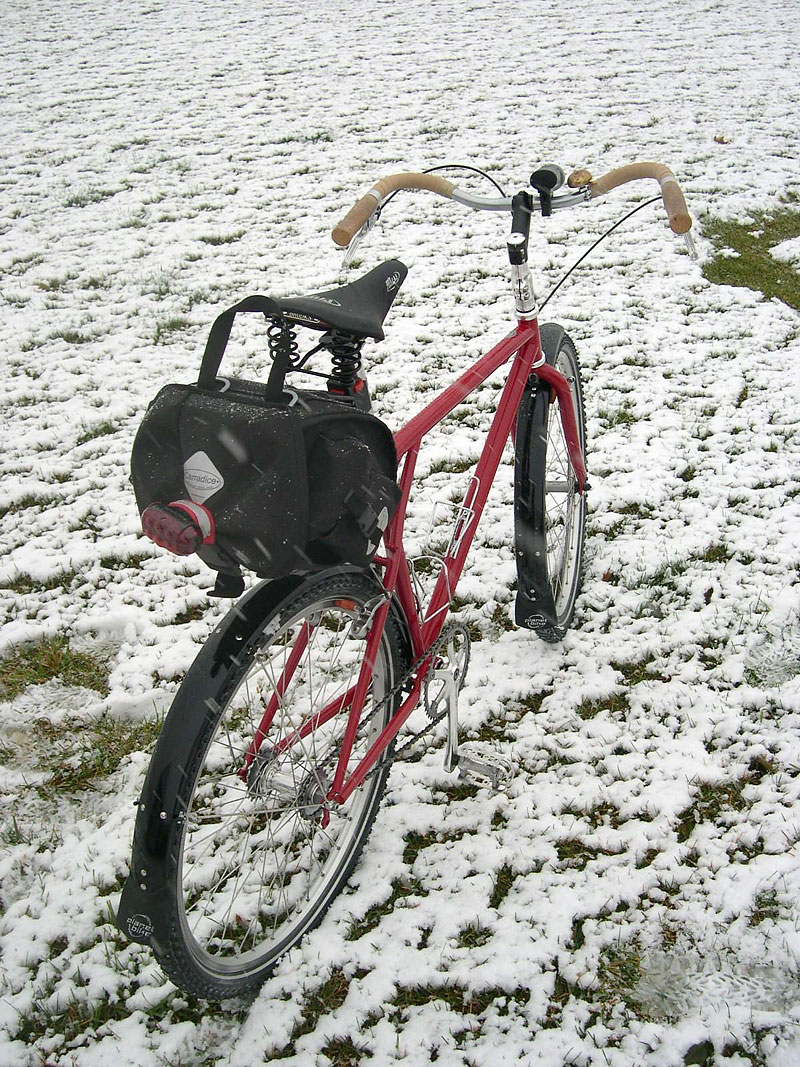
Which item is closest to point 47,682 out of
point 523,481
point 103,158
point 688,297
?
point 523,481

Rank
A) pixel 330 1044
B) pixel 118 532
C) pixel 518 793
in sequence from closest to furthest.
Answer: pixel 330 1044 < pixel 518 793 < pixel 118 532

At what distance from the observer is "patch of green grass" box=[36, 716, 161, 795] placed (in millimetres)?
2957

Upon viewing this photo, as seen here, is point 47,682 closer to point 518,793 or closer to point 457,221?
point 518,793

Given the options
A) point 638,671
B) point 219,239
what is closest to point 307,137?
point 219,239

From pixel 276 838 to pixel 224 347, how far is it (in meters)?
1.74

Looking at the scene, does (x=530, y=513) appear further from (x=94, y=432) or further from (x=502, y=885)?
(x=94, y=432)

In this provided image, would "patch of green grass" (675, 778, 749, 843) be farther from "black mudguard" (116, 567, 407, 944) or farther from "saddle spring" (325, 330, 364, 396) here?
"saddle spring" (325, 330, 364, 396)

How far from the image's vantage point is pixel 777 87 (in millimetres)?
11125

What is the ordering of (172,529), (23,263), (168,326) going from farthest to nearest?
(23,263) < (168,326) < (172,529)

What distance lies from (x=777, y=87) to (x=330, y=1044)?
13059mm

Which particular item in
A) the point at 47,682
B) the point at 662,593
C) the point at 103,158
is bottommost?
the point at 662,593

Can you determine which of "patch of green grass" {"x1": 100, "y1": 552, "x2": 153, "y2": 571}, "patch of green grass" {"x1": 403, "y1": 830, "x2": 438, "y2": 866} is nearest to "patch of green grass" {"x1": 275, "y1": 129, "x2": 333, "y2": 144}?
"patch of green grass" {"x1": 100, "y1": 552, "x2": 153, "y2": 571}

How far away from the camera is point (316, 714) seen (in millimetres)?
2443

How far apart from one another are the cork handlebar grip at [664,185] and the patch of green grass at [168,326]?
4.29 metres
